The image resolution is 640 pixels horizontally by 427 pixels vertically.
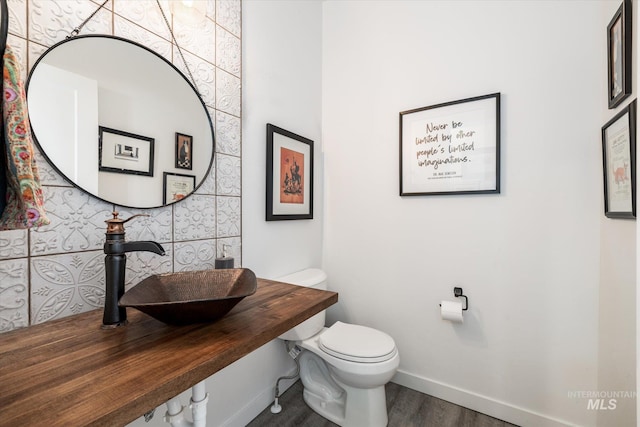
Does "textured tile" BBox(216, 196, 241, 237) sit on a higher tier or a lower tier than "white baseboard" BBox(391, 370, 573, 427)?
higher

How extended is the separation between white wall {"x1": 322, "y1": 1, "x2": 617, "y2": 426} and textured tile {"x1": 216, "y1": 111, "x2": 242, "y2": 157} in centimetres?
87

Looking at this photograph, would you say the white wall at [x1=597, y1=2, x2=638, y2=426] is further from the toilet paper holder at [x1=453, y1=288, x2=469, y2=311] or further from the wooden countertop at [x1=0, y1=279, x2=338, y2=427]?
the wooden countertop at [x1=0, y1=279, x2=338, y2=427]

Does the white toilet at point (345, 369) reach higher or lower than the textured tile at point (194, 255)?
lower

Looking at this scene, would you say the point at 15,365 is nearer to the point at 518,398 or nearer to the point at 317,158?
the point at 317,158

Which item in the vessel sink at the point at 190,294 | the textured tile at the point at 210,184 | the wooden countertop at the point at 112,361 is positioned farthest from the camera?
the textured tile at the point at 210,184

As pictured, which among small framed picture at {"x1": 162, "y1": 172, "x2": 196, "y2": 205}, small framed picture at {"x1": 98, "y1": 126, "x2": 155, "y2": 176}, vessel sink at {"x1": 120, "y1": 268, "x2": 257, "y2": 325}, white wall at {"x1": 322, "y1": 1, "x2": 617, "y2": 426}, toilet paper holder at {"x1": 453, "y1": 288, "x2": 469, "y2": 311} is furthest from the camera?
toilet paper holder at {"x1": 453, "y1": 288, "x2": 469, "y2": 311}

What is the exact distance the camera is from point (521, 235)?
62.2 inches

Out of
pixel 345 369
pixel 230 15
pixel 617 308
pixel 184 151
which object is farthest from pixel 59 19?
pixel 617 308

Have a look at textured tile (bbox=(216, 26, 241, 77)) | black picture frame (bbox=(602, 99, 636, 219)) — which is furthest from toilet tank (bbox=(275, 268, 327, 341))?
black picture frame (bbox=(602, 99, 636, 219))

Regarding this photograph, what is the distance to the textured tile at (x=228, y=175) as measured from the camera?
143cm

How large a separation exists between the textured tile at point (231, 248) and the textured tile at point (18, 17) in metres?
0.97

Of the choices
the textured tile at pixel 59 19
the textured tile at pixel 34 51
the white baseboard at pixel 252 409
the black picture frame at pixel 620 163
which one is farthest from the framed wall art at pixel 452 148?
the textured tile at pixel 34 51

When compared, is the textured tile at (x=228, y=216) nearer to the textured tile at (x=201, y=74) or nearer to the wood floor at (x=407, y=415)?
the textured tile at (x=201, y=74)

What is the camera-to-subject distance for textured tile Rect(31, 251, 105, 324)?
88 cm
